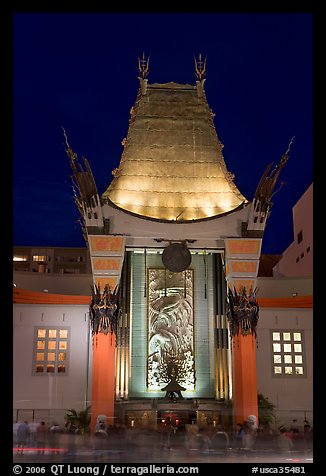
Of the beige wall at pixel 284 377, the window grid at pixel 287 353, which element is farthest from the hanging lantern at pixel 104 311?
the window grid at pixel 287 353

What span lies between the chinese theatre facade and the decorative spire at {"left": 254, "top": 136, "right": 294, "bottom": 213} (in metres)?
0.03

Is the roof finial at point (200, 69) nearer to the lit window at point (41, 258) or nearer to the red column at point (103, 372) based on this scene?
the red column at point (103, 372)

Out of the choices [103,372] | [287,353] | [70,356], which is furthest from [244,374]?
[70,356]

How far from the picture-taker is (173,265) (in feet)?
55.4

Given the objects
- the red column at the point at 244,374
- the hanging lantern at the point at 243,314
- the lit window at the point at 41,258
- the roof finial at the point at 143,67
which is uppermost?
the roof finial at the point at 143,67

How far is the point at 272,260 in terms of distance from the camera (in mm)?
37281

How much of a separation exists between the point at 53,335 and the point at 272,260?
70.7 feet

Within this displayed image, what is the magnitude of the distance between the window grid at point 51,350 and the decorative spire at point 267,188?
6.18 meters

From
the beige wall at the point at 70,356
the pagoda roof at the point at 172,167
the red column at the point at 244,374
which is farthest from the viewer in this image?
the pagoda roof at the point at 172,167

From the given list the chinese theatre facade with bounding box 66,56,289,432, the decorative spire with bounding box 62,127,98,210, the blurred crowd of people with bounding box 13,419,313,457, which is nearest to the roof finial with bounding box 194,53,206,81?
the chinese theatre facade with bounding box 66,56,289,432

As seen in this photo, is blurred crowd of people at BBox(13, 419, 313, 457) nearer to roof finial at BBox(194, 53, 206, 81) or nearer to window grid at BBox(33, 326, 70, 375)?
window grid at BBox(33, 326, 70, 375)

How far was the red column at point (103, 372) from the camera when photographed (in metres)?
15.7

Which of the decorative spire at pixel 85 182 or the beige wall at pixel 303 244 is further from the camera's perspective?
the beige wall at pixel 303 244

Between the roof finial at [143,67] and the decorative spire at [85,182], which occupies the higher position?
the roof finial at [143,67]
